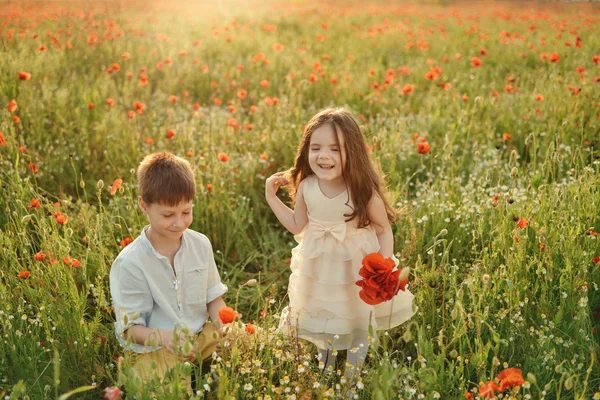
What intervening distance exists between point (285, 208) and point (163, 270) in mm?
690

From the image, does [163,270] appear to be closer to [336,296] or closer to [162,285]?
[162,285]

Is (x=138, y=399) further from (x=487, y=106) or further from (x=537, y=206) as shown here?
(x=487, y=106)

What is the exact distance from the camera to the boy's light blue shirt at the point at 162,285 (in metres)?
2.46

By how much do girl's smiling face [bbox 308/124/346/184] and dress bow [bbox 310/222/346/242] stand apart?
0.77 feet

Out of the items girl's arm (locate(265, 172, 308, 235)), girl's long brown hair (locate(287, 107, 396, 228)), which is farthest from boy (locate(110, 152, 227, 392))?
girl's long brown hair (locate(287, 107, 396, 228))

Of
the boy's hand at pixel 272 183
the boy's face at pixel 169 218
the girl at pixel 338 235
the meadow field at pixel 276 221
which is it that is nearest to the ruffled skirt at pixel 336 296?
the girl at pixel 338 235

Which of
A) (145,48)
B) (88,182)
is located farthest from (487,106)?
(145,48)

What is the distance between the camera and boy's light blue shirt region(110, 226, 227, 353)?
8.06 feet

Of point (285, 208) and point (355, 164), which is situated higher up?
point (355, 164)

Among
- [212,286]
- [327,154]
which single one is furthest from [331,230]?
[212,286]

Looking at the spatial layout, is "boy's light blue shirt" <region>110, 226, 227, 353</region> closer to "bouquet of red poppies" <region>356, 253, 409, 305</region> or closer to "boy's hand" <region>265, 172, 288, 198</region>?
"boy's hand" <region>265, 172, 288, 198</region>

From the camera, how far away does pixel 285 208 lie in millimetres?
2861

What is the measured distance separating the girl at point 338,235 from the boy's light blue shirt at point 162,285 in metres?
0.42

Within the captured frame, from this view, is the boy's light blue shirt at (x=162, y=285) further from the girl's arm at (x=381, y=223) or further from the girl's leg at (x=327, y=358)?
the girl's arm at (x=381, y=223)
